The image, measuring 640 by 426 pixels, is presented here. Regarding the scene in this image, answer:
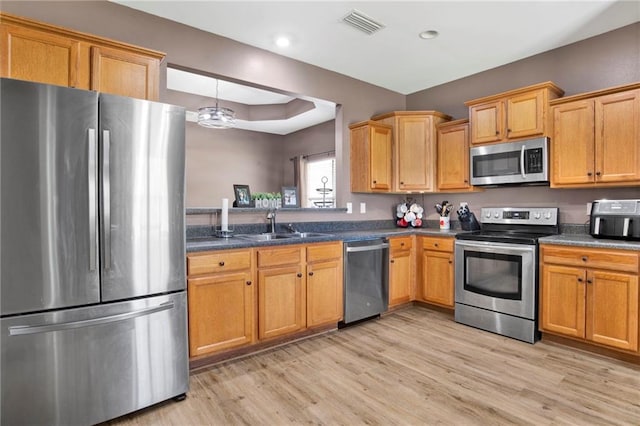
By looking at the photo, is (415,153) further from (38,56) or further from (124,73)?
(38,56)

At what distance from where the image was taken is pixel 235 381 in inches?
94.7

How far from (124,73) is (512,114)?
3.41 m

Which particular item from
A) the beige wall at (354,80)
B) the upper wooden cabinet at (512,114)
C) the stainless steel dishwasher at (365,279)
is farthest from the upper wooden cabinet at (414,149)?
the stainless steel dishwasher at (365,279)

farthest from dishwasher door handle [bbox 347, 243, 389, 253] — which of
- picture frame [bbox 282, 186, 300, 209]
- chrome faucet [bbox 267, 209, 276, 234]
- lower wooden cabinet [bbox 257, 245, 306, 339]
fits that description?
picture frame [bbox 282, 186, 300, 209]

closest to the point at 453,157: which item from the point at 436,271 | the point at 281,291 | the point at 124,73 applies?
the point at 436,271

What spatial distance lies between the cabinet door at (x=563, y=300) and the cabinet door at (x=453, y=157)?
1.32 metres

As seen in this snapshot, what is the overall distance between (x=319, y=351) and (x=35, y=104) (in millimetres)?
2508

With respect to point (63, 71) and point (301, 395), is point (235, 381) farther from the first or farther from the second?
point (63, 71)

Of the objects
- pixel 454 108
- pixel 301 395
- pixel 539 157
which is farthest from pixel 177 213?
pixel 454 108

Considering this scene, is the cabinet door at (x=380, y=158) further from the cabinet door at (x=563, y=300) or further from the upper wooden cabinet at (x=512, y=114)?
the cabinet door at (x=563, y=300)

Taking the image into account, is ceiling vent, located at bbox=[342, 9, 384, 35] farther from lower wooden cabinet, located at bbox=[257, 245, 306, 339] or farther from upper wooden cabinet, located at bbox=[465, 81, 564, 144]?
lower wooden cabinet, located at bbox=[257, 245, 306, 339]

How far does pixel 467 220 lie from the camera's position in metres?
3.99

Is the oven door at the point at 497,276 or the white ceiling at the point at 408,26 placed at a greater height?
the white ceiling at the point at 408,26

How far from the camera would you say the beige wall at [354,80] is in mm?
2621
